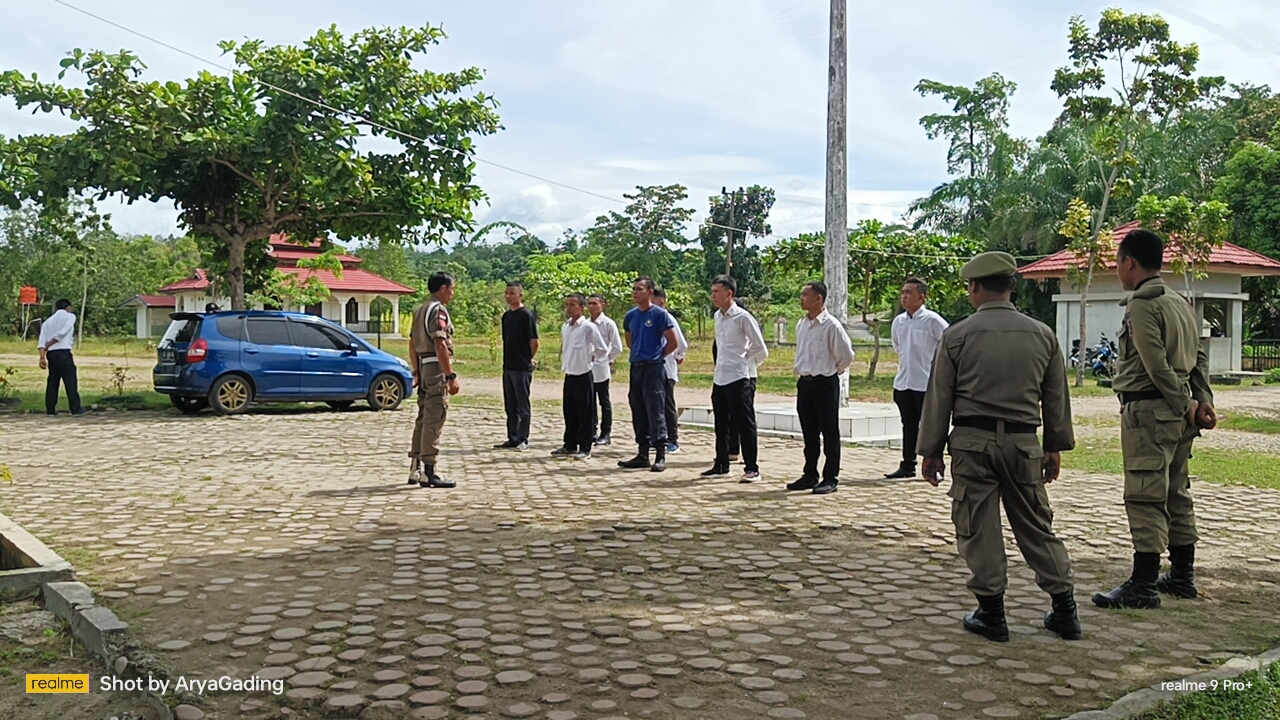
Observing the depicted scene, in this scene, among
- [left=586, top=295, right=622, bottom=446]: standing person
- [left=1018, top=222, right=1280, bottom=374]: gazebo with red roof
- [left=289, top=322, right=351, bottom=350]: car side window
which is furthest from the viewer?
[left=1018, top=222, right=1280, bottom=374]: gazebo with red roof

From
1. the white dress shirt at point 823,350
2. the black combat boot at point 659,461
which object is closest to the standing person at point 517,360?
the black combat boot at point 659,461

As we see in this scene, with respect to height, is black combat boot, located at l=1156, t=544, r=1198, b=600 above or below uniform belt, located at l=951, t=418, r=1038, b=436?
below

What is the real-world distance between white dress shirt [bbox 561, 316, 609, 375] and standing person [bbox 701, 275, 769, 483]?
216 cm

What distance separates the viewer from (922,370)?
9828mm

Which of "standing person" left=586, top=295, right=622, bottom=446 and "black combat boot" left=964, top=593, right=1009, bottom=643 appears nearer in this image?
"black combat boot" left=964, top=593, right=1009, bottom=643

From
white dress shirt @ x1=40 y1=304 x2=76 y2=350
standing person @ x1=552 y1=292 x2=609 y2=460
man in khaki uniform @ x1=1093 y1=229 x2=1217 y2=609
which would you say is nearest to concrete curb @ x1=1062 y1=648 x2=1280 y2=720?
man in khaki uniform @ x1=1093 y1=229 x2=1217 y2=609

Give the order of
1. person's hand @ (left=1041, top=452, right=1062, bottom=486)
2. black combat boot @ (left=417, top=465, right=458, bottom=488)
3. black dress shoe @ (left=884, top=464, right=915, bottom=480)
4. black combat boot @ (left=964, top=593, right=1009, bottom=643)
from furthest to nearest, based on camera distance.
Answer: black dress shoe @ (left=884, top=464, right=915, bottom=480), black combat boot @ (left=417, top=465, right=458, bottom=488), person's hand @ (left=1041, top=452, right=1062, bottom=486), black combat boot @ (left=964, top=593, right=1009, bottom=643)

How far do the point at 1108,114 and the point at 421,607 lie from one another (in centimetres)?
2420

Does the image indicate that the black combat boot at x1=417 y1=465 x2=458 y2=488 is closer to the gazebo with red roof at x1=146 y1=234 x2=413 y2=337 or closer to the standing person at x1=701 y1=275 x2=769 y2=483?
the standing person at x1=701 y1=275 x2=769 y2=483

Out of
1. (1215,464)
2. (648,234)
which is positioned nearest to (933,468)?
(1215,464)

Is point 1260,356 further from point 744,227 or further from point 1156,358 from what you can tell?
point 1156,358

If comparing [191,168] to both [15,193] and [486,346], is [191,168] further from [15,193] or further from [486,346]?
[486,346]

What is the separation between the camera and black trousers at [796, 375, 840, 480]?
9.03 metres

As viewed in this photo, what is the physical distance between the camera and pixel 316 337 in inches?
643
